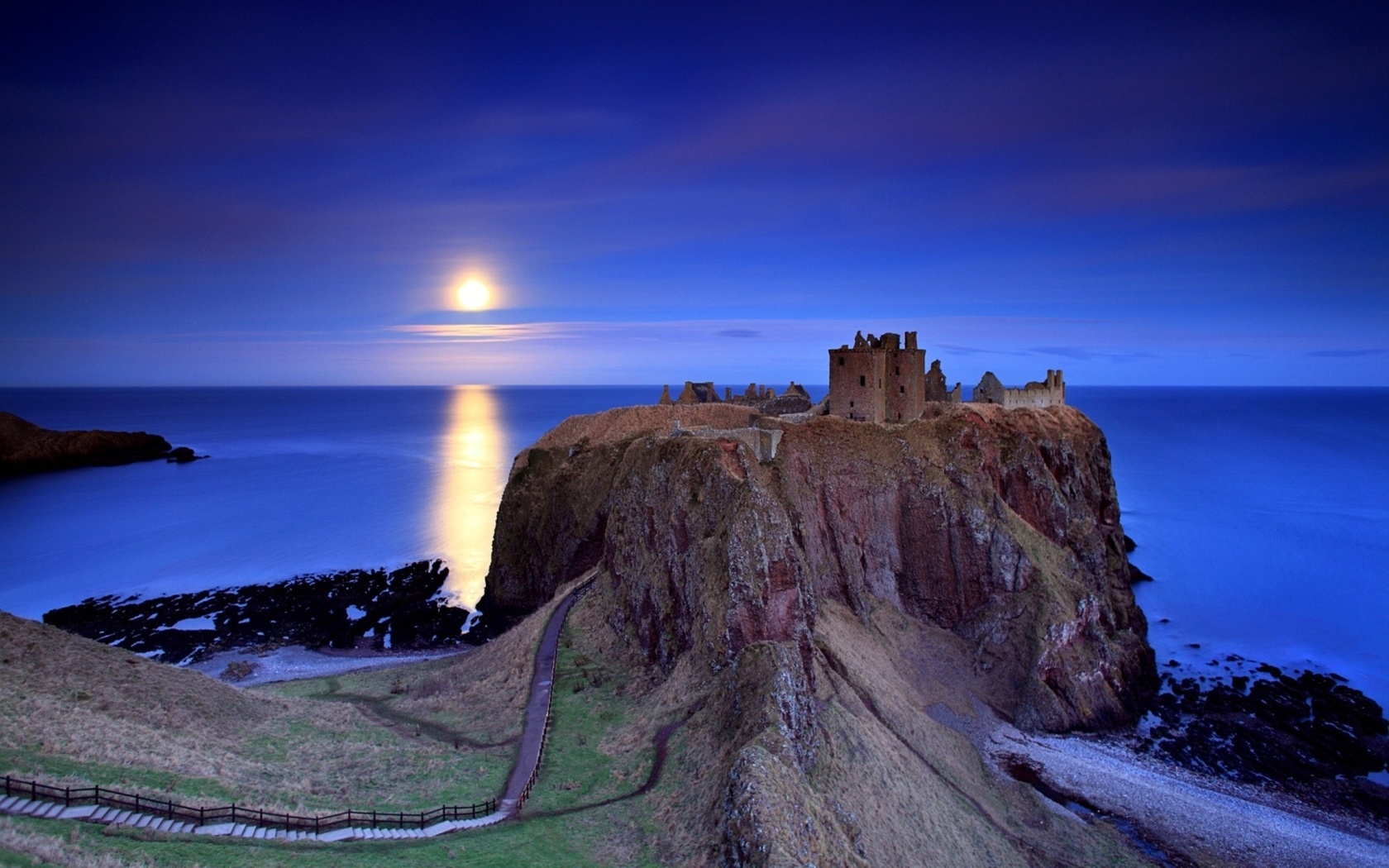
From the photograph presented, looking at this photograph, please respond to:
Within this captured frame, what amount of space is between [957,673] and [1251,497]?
288ft

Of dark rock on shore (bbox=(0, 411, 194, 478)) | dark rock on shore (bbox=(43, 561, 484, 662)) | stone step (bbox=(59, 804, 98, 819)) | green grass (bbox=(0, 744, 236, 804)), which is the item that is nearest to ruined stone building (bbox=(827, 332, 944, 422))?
dark rock on shore (bbox=(43, 561, 484, 662))

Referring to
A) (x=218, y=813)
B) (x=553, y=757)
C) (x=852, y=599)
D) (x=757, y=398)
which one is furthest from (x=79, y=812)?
(x=757, y=398)

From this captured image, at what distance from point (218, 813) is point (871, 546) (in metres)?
36.1

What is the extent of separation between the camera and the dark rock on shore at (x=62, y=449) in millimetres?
129000

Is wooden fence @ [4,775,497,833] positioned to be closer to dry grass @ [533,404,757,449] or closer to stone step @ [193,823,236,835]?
stone step @ [193,823,236,835]

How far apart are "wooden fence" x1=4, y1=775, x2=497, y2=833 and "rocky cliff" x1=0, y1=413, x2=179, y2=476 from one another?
453 ft

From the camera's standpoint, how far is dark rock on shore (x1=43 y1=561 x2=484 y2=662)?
53719 mm

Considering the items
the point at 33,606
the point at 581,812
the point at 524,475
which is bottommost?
the point at 33,606

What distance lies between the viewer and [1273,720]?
4419 cm

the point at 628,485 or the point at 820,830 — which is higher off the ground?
the point at 628,485

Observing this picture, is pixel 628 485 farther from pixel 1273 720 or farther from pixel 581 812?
pixel 1273 720

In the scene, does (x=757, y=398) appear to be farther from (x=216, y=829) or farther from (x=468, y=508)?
(x=216, y=829)

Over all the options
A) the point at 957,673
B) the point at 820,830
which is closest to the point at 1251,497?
the point at 957,673

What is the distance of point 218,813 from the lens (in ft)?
73.4
